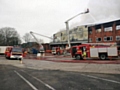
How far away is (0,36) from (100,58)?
80.1 m

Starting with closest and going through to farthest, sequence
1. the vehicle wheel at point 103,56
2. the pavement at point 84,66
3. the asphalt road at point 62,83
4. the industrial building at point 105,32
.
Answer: the asphalt road at point 62,83
the pavement at point 84,66
the vehicle wheel at point 103,56
the industrial building at point 105,32

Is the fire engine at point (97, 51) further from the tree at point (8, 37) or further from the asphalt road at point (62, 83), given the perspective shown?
the tree at point (8, 37)

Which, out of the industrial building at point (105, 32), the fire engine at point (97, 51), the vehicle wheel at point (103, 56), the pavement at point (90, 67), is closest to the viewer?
the pavement at point (90, 67)

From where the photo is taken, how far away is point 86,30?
63375 millimetres

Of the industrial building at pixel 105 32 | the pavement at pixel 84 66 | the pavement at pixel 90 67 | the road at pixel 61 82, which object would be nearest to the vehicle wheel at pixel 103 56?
the pavement at pixel 84 66

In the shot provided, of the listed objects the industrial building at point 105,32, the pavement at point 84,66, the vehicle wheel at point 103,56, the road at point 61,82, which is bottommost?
the road at point 61,82

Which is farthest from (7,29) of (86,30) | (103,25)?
(103,25)

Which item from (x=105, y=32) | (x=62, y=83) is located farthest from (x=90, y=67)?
(x=105, y=32)

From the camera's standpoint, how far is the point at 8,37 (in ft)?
323

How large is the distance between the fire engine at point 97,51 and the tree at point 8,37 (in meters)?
75.2

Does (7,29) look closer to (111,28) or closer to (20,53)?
(111,28)

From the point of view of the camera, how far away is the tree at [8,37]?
316 feet

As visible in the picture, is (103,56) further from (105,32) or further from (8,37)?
(8,37)

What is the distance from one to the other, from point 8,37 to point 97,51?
264ft
